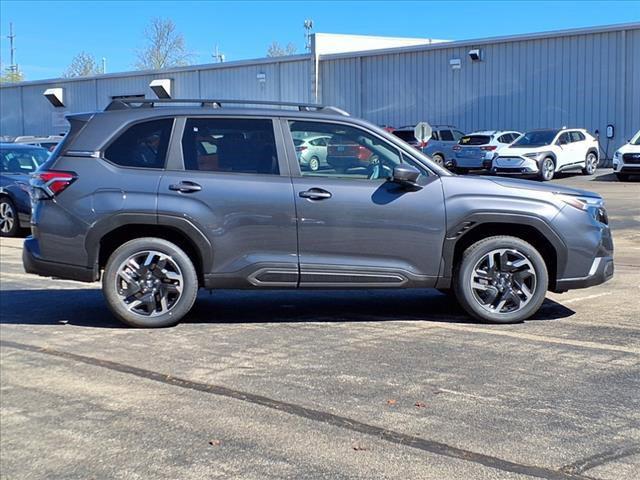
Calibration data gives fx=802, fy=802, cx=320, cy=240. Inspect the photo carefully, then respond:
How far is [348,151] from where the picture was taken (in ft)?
22.9

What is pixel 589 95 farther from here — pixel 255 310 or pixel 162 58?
pixel 162 58

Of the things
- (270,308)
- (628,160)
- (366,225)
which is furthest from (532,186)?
(628,160)

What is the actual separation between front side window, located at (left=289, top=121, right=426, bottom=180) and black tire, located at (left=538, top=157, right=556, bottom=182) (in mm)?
19940

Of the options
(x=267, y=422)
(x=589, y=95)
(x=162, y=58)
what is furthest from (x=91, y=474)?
(x=162, y=58)

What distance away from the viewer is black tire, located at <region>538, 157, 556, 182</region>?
84.5ft

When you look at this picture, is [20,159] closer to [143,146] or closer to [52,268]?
[52,268]

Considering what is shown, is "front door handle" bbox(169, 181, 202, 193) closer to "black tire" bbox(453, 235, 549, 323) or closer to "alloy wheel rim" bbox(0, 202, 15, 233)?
"black tire" bbox(453, 235, 549, 323)

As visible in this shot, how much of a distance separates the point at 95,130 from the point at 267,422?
11.4 ft

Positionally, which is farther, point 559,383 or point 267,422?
point 559,383

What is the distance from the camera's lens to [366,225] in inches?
266

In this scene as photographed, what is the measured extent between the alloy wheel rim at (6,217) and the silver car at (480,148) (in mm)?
17704

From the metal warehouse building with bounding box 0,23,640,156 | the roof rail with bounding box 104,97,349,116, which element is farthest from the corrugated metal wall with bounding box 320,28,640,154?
the roof rail with bounding box 104,97,349,116

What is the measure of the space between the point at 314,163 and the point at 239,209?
0.80 m

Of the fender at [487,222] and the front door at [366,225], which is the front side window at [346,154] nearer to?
the front door at [366,225]
